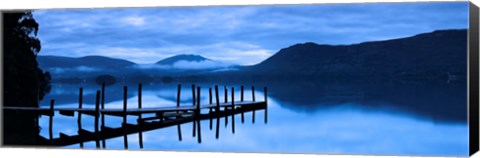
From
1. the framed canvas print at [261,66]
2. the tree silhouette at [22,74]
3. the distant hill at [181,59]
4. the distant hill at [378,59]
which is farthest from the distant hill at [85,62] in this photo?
the distant hill at [378,59]

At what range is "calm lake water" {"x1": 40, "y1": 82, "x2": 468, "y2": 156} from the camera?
9195 mm

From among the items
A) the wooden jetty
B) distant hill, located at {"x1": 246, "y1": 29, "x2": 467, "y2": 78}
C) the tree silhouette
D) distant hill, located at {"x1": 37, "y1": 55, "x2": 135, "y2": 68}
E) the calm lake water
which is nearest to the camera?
distant hill, located at {"x1": 246, "y1": 29, "x2": 467, "y2": 78}

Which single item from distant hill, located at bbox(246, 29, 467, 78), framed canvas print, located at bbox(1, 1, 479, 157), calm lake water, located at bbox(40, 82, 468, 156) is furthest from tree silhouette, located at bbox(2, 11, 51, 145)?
distant hill, located at bbox(246, 29, 467, 78)

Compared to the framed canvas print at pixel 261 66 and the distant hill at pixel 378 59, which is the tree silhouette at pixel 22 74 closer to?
the framed canvas print at pixel 261 66

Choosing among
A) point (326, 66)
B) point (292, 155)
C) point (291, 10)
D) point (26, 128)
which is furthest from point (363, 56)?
point (26, 128)

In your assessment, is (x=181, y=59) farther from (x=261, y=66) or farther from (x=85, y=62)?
(x=85, y=62)

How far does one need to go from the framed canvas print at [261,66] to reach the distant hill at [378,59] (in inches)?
0.7

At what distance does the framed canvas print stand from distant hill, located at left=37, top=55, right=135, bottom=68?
0.06 feet

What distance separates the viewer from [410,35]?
384 inches

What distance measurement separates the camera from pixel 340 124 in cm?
1176

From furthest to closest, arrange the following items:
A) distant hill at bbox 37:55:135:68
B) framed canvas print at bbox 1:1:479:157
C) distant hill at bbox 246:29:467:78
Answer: distant hill at bbox 37:55:135:68 → framed canvas print at bbox 1:1:479:157 → distant hill at bbox 246:29:467:78

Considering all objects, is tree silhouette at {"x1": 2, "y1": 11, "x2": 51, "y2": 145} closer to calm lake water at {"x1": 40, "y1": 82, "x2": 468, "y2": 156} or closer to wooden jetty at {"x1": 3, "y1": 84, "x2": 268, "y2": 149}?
wooden jetty at {"x1": 3, "y1": 84, "x2": 268, "y2": 149}

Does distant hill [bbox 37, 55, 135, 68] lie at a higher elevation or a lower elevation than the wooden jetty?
higher

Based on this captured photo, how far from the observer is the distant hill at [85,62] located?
10656 millimetres
